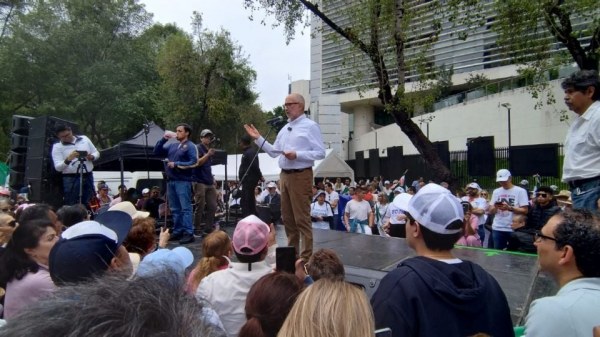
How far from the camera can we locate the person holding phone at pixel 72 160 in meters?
7.18

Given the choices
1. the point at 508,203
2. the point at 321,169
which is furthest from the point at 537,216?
the point at 321,169

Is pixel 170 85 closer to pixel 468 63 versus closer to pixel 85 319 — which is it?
pixel 468 63

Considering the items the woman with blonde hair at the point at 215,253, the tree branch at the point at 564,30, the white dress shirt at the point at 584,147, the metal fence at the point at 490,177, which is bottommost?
the woman with blonde hair at the point at 215,253

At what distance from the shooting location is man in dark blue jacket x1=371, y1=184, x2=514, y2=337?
201 cm

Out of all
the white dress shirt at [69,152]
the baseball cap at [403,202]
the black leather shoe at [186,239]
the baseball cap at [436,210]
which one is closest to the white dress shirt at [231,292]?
the baseball cap at [403,202]

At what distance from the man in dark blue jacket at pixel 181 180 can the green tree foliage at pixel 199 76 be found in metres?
20.7

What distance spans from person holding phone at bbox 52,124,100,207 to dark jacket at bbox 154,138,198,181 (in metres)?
1.32

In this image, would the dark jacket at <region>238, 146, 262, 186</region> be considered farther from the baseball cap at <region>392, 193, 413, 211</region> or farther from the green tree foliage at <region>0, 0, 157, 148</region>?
the green tree foliage at <region>0, 0, 157, 148</region>

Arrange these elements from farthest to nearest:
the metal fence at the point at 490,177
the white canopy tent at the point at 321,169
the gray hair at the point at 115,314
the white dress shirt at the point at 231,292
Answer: the white canopy tent at the point at 321,169 < the metal fence at the point at 490,177 < the white dress shirt at the point at 231,292 < the gray hair at the point at 115,314

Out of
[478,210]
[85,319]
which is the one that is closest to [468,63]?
[478,210]

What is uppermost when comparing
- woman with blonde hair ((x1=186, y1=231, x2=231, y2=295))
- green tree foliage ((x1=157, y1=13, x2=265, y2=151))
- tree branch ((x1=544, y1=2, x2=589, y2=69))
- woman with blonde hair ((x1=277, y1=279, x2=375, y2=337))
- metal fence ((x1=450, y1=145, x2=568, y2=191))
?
green tree foliage ((x1=157, y1=13, x2=265, y2=151))

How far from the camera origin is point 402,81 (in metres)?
13.6

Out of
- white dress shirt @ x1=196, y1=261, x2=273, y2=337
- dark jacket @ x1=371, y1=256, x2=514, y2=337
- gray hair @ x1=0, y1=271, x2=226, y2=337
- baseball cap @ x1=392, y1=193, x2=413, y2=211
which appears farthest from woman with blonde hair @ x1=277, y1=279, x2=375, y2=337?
white dress shirt @ x1=196, y1=261, x2=273, y2=337

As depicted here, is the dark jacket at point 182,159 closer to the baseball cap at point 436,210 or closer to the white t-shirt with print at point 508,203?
the baseball cap at point 436,210
